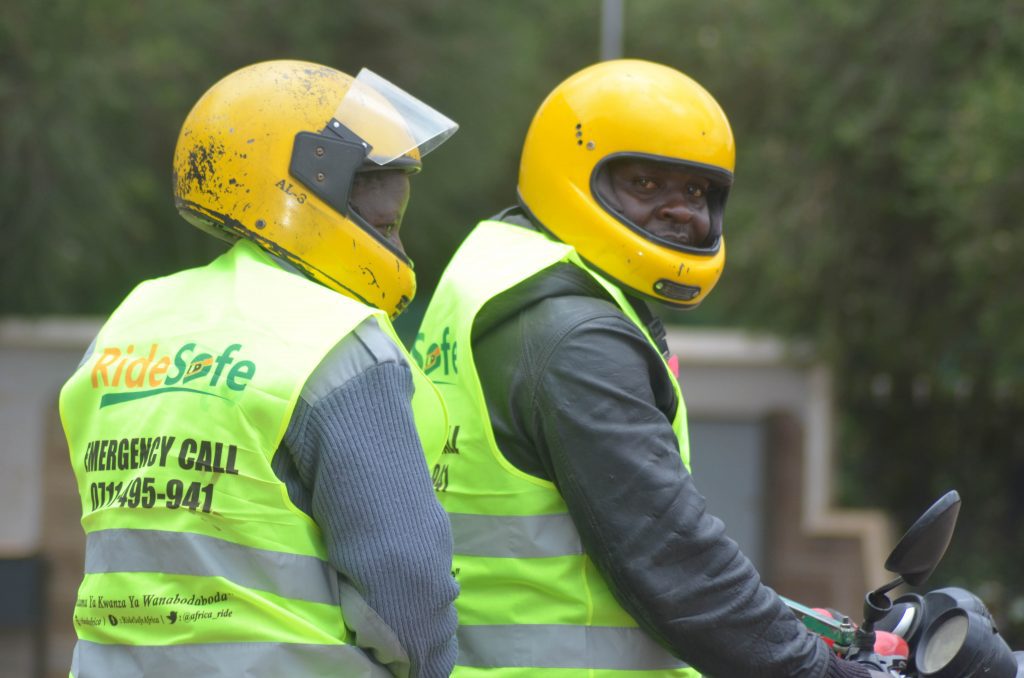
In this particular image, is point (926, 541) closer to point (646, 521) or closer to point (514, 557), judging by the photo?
point (646, 521)

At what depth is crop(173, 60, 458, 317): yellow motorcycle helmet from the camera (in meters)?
2.61

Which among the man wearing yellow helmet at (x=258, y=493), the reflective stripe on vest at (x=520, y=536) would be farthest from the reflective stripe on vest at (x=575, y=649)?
the man wearing yellow helmet at (x=258, y=493)

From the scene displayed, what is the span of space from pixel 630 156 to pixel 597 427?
75 centimetres

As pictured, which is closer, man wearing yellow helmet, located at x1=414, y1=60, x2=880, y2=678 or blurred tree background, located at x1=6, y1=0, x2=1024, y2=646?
man wearing yellow helmet, located at x1=414, y1=60, x2=880, y2=678

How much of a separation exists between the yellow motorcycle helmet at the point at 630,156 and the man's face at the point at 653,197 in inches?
1.1

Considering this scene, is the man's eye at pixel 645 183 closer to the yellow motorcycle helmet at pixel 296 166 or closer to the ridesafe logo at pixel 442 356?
the ridesafe logo at pixel 442 356

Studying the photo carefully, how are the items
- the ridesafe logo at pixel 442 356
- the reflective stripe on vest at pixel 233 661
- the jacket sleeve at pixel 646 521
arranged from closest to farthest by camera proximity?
the reflective stripe on vest at pixel 233 661, the jacket sleeve at pixel 646 521, the ridesafe logo at pixel 442 356

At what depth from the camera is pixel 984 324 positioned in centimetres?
833

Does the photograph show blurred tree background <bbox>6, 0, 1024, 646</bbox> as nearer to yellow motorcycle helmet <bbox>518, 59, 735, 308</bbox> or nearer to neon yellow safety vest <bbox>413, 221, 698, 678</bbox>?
yellow motorcycle helmet <bbox>518, 59, 735, 308</bbox>

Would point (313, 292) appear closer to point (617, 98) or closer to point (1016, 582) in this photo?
point (617, 98)

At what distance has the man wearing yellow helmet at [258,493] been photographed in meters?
2.34

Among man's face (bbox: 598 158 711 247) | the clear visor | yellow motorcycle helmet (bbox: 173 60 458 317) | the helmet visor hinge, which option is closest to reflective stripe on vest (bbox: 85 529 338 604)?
yellow motorcycle helmet (bbox: 173 60 458 317)

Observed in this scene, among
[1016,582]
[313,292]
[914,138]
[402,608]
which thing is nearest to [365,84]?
[313,292]

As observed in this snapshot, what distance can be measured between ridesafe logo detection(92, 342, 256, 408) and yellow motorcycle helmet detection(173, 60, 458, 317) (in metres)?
0.28
